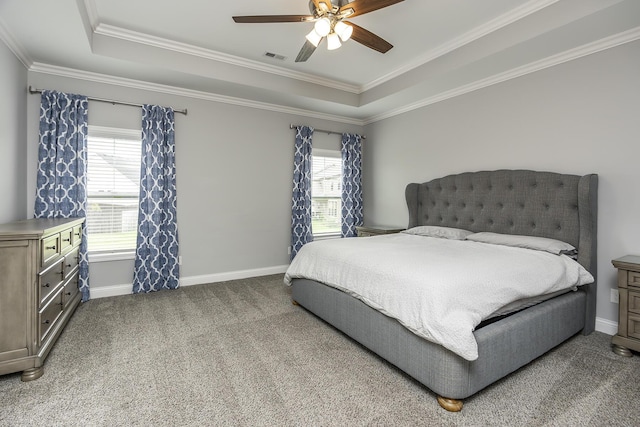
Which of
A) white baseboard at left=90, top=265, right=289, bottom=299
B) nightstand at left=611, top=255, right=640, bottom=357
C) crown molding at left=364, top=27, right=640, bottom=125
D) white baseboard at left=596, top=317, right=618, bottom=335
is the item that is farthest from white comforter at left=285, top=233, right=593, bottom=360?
crown molding at left=364, top=27, right=640, bottom=125

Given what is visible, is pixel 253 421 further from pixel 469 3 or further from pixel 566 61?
pixel 566 61

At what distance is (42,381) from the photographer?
1.93 m

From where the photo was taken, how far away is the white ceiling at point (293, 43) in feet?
8.10

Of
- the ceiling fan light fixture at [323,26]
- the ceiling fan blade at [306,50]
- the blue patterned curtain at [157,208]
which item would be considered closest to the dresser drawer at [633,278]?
the ceiling fan light fixture at [323,26]

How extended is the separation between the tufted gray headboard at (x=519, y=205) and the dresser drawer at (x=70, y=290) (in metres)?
3.88

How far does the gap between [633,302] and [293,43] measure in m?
3.64

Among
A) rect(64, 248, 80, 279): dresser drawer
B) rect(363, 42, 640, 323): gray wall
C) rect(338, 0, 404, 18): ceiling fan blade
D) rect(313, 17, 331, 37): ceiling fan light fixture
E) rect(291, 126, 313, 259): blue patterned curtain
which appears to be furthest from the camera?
rect(291, 126, 313, 259): blue patterned curtain

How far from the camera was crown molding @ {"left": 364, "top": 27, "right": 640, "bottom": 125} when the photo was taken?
2555 millimetres

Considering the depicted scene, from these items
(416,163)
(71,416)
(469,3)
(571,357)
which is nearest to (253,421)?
(71,416)

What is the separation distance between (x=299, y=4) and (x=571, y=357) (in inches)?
135

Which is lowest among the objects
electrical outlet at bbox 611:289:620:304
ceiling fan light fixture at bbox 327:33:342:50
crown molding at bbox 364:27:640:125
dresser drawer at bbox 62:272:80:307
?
dresser drawer at bbox 62:272:80:307

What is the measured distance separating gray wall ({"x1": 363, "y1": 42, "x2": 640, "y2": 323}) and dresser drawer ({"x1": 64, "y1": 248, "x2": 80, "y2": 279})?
4.11 meters

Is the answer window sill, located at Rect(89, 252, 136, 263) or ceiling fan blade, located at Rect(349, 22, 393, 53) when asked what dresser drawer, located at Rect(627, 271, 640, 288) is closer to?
ceiling fan blade, located at Rect(349, 22, 393, 53)

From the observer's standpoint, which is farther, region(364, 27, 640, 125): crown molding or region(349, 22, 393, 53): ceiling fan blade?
region(364, 27, 640, 125): crown molding
